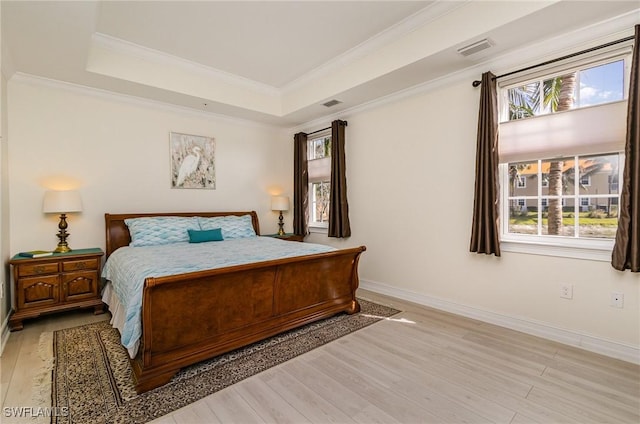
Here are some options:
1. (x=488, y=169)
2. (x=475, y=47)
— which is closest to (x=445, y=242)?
(x=488, y=169)

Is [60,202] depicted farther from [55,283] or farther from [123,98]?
[123,98]

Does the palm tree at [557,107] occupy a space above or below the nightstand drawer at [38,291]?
above

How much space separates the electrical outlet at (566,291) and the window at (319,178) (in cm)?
313

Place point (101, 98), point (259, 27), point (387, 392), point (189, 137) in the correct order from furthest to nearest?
point (189, 137), point (101, 98), point (259, 27), point (387, 392)

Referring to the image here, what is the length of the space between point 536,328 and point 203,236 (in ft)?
12.0

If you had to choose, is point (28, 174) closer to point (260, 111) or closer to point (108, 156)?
point (108, 156)

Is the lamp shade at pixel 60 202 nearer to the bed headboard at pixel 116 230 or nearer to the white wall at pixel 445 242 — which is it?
the bed headboard at pixel 116 230

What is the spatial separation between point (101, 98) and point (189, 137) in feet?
3.54

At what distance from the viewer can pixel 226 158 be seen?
15.8 feet

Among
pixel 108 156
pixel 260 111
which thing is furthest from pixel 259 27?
pixel 108 156

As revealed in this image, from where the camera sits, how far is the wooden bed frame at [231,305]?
80.0 inches

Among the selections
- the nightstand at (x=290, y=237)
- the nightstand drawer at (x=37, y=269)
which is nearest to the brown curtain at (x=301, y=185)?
the nightstand at (x=290, y=237)

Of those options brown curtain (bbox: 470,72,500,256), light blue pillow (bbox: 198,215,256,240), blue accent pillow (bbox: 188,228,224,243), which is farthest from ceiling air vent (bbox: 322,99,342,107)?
blue accent pillow (bbox: 188,228,224,243)

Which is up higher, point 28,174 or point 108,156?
point 108,156
